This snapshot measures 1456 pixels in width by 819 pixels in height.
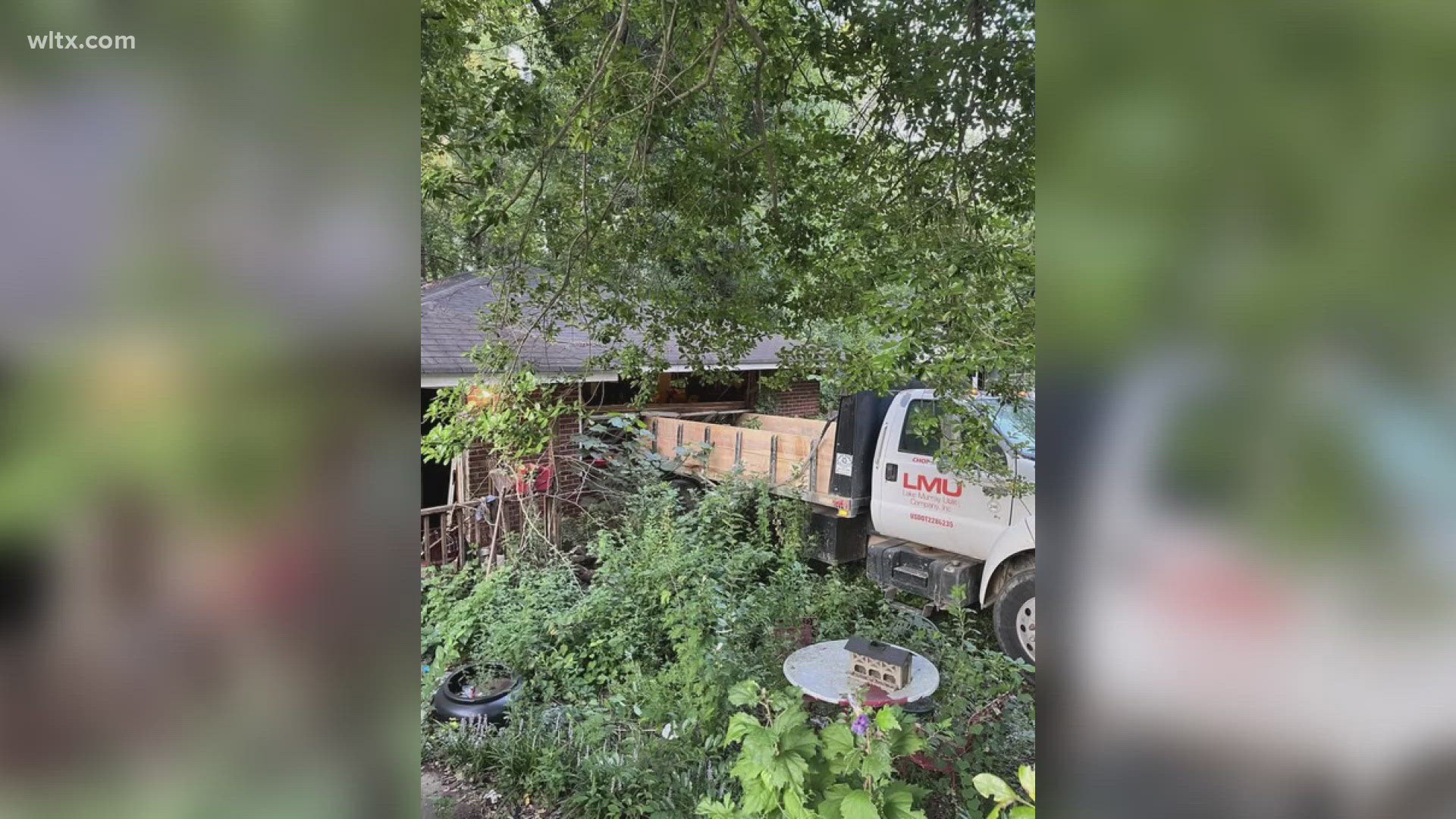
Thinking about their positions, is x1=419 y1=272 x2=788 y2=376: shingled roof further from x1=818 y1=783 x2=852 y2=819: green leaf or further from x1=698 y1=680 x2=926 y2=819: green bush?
x1=818 y1=783 x2=852 y2=819: green leaf

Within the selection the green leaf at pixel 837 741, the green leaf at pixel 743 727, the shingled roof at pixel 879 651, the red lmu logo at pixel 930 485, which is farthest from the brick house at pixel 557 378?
the green leaf at pixel 837 741

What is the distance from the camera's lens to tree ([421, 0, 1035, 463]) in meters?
2.54

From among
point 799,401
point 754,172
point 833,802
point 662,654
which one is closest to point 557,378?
point 754,172

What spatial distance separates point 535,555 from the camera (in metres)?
6.05

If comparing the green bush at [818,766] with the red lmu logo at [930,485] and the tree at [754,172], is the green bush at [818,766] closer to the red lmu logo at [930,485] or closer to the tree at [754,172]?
the tree at [754,172]

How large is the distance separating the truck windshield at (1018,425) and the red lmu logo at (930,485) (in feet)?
5.74

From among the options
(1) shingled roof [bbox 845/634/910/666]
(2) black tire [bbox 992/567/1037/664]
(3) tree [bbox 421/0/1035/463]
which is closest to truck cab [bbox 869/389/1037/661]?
(2) black tire [bbox 992/567/1037/664]

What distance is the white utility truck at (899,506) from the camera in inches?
204

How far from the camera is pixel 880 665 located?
3.56 m
